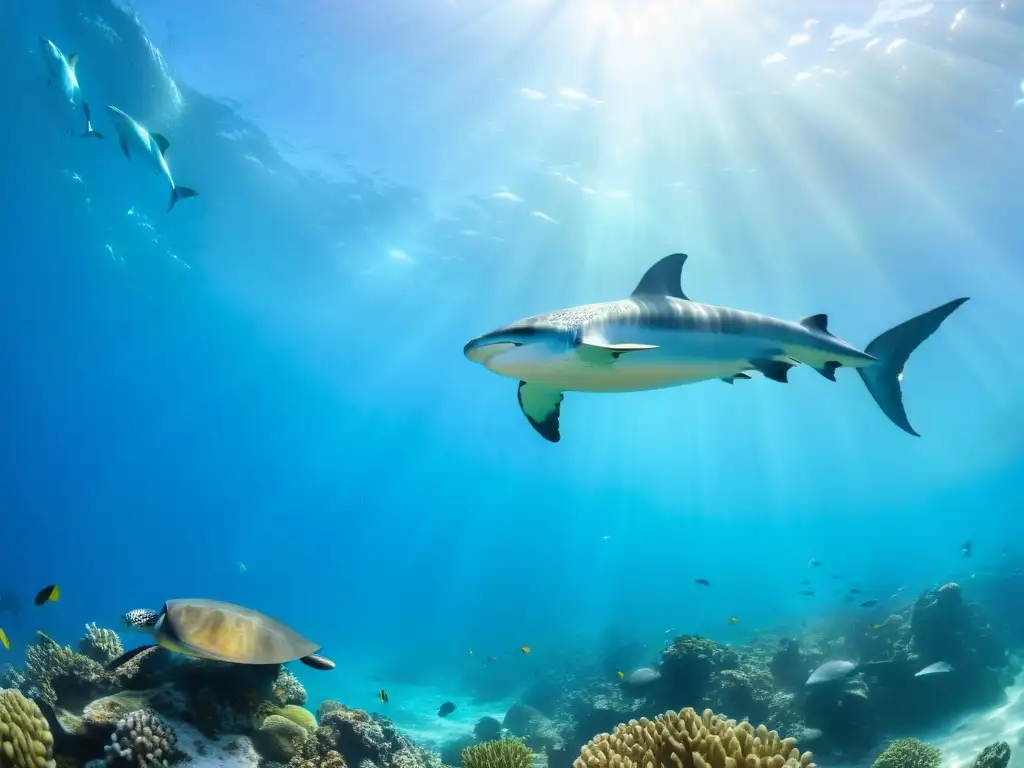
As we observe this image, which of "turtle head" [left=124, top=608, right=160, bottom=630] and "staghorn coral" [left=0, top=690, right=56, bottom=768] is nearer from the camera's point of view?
"staghorn coral" [left=0, top=690, right=56, bottom=768]

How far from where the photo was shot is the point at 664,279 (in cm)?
558

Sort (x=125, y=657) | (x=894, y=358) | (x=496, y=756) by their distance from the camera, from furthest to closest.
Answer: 1. (x=496, y=756)
2. (x=894, y=358)
3. (x=125, y=657)

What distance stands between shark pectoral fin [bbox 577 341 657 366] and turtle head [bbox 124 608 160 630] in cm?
396

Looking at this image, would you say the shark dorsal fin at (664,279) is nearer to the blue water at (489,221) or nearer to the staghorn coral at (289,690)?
the staghorn coral at (289,690)

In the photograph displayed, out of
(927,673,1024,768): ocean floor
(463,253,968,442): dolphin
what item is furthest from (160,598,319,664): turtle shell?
(927,673,1024,768): ocean floor

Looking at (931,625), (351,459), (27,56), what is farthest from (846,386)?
(351,459)

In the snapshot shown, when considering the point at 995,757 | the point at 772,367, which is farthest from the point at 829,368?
the point at 995,757

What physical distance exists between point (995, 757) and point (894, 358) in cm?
692

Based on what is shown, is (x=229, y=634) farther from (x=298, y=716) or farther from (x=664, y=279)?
(x=664, y=279)

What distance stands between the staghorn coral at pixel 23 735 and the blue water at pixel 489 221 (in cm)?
2327

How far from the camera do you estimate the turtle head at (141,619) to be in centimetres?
412

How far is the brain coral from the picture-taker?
3.07m

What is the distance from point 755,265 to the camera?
32312 millimetres

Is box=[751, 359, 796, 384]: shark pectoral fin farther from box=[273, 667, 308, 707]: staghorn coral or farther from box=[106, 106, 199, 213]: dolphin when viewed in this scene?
box=[106, 106, 199, 213]: dolphin
